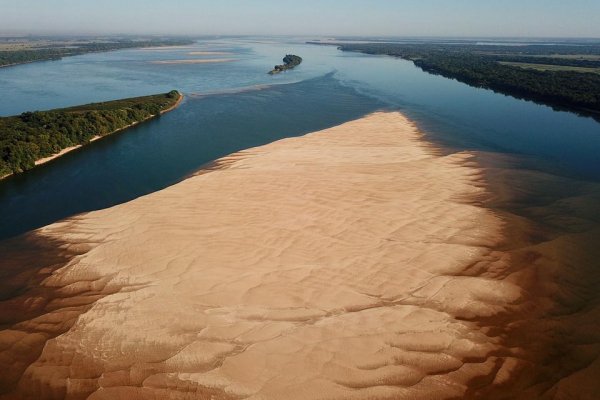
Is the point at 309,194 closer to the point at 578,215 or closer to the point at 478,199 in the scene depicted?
the point at 478,199

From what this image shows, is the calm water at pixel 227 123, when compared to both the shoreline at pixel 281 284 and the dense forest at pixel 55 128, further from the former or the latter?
the shoreline at pixel 281 284

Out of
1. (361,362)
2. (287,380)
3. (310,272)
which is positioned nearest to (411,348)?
(361,362)

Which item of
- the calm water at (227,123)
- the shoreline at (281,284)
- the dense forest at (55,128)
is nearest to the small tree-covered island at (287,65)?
the calm water at (227,123)

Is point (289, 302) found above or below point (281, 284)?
below

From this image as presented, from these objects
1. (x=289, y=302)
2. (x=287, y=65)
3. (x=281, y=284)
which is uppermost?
(x=287, y=65)

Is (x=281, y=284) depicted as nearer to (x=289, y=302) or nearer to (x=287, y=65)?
(x=289, y=302)

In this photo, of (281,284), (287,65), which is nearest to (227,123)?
(281,284)
